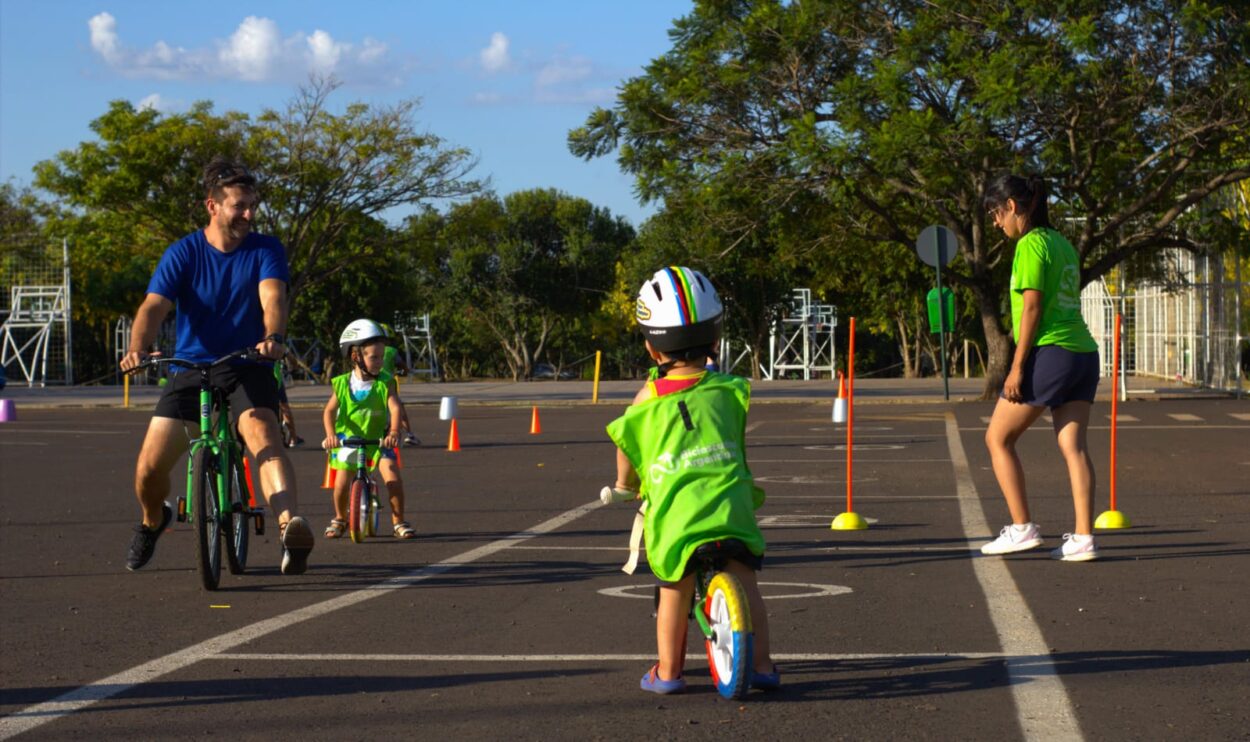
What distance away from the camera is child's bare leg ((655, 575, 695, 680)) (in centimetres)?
559

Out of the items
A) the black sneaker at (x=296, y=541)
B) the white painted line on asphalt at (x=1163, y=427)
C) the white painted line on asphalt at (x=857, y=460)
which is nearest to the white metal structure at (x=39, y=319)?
the white painted line on asphalt at (x=1163, y=427)

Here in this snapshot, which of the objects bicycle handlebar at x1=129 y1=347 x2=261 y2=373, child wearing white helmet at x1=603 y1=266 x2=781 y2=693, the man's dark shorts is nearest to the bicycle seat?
child wearing white helmet at x1=603 y1=266 x2=781 y2=693

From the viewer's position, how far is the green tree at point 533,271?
2534 inches

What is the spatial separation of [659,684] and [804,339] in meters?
49.8

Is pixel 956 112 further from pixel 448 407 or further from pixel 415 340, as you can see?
pixel 415 340

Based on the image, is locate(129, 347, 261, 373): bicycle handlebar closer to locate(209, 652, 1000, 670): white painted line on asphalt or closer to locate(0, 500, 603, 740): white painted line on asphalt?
locate(0, 500, 603, 740): white painted line on asphalt

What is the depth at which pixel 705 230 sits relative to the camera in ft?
108

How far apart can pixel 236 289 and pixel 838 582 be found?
10.7 feet

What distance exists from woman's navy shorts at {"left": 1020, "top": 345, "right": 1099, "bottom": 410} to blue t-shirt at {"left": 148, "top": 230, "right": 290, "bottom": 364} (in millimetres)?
4011

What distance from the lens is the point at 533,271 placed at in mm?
65062

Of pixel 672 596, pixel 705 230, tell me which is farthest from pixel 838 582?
pixel 705 230

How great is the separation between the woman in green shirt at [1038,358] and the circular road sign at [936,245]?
2000cm

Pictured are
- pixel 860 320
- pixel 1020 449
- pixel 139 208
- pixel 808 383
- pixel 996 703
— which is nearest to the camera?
pixel 996 703

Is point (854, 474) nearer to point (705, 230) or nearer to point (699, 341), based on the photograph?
point (699, 341)
